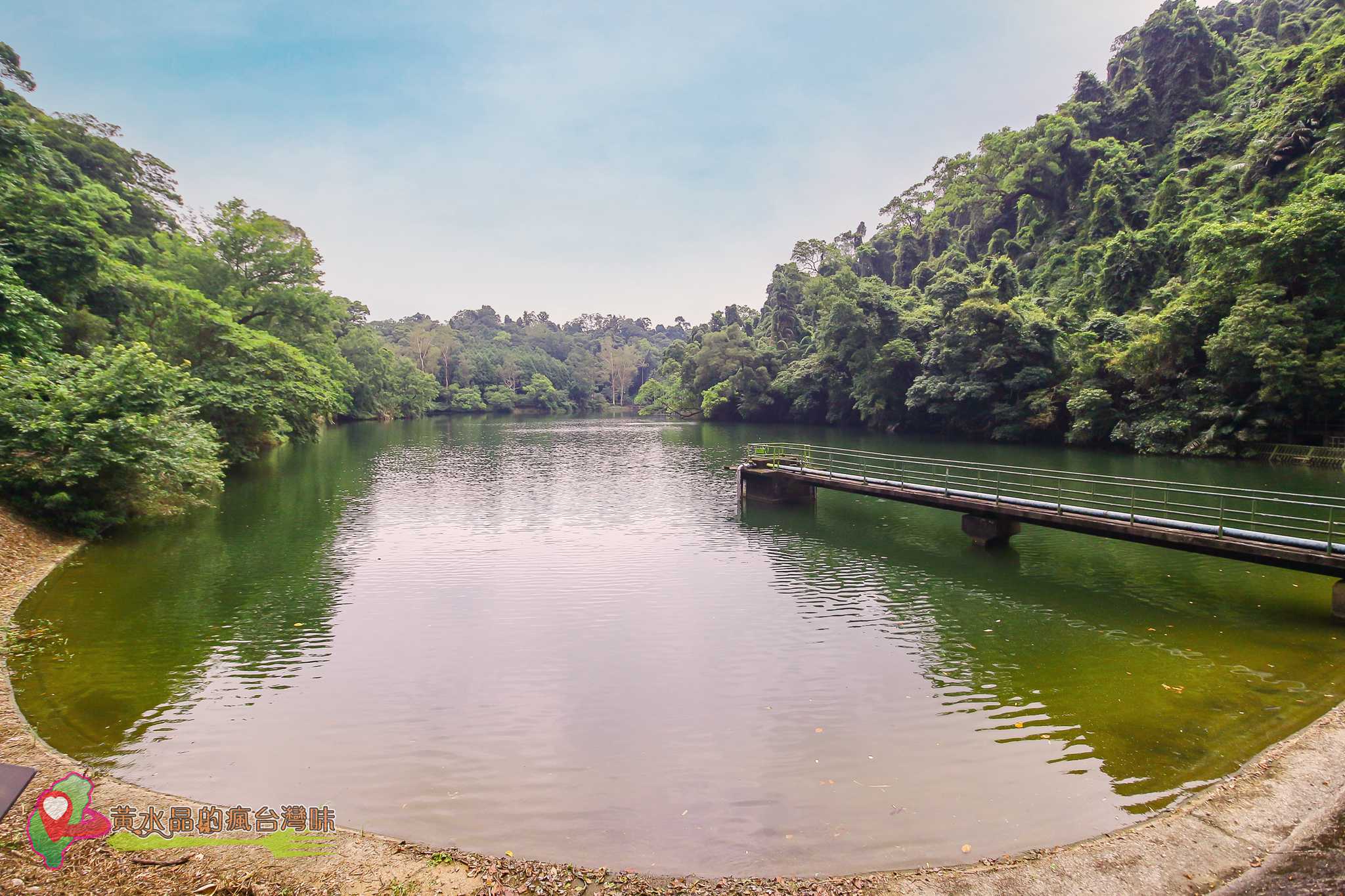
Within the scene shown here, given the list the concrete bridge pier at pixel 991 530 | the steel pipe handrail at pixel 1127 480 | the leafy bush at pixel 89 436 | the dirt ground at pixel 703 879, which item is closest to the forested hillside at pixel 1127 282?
the steel pipe handrail at pixel 1127 480

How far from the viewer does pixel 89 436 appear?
42.3ft

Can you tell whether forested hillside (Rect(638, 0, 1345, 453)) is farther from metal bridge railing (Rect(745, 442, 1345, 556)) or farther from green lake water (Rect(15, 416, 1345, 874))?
green lake water (Rect(15, 416, 1345, 874))

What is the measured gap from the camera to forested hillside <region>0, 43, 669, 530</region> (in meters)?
13.4

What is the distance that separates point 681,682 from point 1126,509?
17211 millimetres

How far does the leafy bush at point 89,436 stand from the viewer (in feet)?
42.5

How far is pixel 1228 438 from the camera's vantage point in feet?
100

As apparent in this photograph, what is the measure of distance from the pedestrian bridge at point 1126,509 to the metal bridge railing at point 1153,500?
4 cm

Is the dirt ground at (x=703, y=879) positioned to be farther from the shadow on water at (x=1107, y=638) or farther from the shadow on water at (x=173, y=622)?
the shadow on water at (x=173, y=622)

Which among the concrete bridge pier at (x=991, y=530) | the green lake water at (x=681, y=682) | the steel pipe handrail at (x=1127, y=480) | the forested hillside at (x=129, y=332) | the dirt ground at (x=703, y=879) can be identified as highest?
the forested hillside at (x=129, y=332)

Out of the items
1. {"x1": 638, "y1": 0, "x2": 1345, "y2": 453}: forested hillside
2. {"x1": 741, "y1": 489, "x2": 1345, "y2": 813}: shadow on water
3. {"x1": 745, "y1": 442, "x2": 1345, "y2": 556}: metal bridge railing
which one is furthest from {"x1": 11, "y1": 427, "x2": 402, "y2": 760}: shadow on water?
{"x1": 638, "y1": 0, "x2": 1345, "y2": 453}: forested hillside

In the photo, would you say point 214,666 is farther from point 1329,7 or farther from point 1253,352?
point 1329,7

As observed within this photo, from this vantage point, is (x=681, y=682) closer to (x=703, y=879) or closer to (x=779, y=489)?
(x=703, y=879)

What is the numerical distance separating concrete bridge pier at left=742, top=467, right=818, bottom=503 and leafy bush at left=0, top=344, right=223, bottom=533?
16.1 metres

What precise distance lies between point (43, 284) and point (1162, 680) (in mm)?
27314
